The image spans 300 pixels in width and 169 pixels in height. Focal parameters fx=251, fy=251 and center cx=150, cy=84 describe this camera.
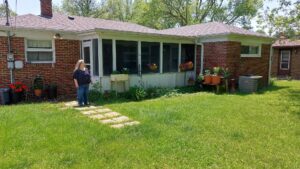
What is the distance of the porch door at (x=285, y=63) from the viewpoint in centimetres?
2116

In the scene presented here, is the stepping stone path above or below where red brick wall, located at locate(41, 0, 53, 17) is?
below

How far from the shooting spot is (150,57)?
11.7m

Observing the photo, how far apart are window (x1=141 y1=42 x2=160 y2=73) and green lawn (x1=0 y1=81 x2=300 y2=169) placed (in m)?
4.07

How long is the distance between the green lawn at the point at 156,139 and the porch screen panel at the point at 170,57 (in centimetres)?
489

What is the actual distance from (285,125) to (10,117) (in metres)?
7.05

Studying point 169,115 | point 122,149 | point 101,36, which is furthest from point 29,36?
point 122,149

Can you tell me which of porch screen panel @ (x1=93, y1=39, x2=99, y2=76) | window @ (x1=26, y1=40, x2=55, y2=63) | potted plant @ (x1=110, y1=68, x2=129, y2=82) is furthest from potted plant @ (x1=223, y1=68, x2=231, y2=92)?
window @ (x1=26, y1=40, x2=55, y2=63)

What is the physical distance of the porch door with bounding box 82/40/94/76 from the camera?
10305 millimetres

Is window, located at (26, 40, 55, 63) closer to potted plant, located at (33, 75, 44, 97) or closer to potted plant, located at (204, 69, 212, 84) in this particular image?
potted plant, located at (33, 75, 44, 97)

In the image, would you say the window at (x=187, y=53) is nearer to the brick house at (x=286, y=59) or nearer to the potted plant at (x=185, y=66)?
the potted plant at (x=185, y=66)

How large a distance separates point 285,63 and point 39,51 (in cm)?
1952

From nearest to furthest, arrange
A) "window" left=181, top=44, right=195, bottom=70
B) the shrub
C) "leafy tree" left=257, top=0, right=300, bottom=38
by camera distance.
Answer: the shrub, "window" left=181, top=44, right=195, bottom=70, "leafy tree" left=257, top=0, right=300, bottom=38

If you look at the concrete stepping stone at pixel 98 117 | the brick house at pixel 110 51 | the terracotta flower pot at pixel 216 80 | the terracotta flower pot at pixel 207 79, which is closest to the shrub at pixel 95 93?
the brick house at pixel 110 51

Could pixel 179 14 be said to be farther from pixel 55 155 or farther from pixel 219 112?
pixel 55 155
